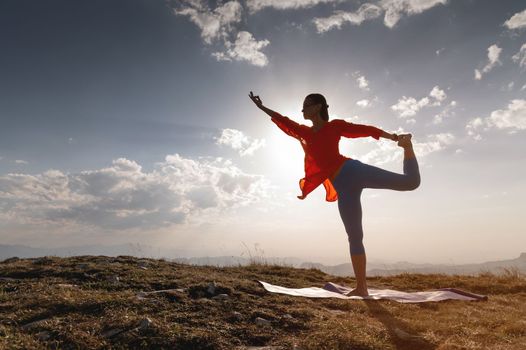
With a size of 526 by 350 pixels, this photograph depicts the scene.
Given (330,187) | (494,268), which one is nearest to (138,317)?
(330,187)

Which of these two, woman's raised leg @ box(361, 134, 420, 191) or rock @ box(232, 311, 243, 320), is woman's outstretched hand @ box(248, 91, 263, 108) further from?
rock @ box(232, 311, 243, 320)

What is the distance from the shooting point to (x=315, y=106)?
7.49 metres

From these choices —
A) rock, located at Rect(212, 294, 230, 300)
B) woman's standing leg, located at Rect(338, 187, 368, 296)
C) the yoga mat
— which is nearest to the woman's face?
woman's standing leg, located at Rect(338, 187, 368, 296)

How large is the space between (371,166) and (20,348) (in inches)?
231

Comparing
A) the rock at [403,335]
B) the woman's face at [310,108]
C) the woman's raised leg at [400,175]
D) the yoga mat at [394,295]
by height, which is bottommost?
the rock at [403,335]

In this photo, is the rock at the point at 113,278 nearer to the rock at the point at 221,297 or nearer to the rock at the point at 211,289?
the rock at the point at 211,289

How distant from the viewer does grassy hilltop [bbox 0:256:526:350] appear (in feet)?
12.5

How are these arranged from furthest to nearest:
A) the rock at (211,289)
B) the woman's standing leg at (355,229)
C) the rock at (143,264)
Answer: the rock at (143,264)
the woman's standing leg at (355,229)
the rock at (211,289)

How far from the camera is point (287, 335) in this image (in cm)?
422

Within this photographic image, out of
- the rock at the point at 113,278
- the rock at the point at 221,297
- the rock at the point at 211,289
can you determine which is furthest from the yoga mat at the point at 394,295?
the rock at the point at 113,278

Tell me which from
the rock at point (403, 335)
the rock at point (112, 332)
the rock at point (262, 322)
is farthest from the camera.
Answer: the rock at point (262, 322)

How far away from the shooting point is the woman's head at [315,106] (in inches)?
295

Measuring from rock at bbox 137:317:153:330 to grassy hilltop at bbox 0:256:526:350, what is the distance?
12 millimetres

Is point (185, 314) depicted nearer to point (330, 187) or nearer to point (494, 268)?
point (330, 187)
